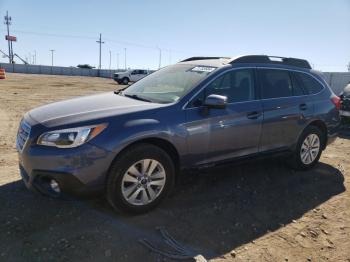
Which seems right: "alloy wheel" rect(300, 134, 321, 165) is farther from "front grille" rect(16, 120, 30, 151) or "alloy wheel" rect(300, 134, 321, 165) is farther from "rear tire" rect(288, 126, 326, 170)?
"front grille" rect(16, 120, 30, 151)

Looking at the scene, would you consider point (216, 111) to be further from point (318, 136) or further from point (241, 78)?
point (318, 136)

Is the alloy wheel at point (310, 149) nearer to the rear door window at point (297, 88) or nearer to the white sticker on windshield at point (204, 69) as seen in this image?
the rear door window at point (297, 88)

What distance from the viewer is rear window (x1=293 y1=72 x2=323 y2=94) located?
5.72 m

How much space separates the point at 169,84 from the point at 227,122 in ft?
3.11

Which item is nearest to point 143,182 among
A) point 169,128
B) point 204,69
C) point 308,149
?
point 169,128

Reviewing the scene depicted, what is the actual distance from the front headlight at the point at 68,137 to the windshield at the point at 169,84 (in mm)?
1048

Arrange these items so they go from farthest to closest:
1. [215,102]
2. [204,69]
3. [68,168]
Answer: [204,69]
[215,102]
[68,168]

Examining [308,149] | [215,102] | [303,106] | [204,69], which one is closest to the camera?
[215,102]

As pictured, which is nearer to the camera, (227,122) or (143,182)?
(143,182)

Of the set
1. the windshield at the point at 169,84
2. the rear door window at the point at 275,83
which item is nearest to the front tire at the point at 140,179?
the windshield at the point at 169,84

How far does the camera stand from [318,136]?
5949mm

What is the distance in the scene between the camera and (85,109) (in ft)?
13.3

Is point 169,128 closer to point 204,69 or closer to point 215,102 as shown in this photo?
point 215,102

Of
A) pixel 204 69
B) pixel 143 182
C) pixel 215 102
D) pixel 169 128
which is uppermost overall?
pixel 204 69
